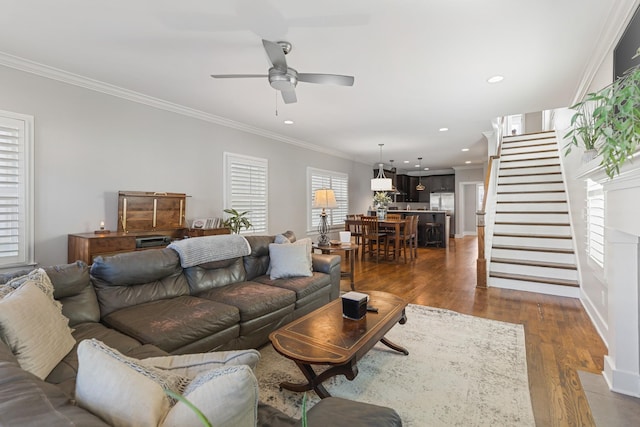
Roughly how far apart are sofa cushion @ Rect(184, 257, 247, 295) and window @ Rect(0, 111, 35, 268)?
5.48ft

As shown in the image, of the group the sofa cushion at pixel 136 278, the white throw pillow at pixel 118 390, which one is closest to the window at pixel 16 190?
the sofa cushion at pixel 136 278

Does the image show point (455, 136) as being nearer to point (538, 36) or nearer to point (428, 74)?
point (428, 74)

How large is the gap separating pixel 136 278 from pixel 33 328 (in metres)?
1.05

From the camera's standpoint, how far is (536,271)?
178 inches

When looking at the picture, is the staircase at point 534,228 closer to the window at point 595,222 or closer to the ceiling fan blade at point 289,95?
the window at point 595,222

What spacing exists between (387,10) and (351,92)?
159cm

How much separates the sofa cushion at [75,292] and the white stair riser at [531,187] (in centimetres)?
651

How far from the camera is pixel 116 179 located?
371 centimetres

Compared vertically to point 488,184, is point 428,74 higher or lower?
higher

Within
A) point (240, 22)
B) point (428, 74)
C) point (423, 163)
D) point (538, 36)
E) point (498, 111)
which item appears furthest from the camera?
point (423, 163)

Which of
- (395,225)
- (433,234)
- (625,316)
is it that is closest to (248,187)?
(395,225)

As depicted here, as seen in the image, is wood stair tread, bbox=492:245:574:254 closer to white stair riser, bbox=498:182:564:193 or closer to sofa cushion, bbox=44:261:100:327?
white stair riser, bbox=498:182:564:193

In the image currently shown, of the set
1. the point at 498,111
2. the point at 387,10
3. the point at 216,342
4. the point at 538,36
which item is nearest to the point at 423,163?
the point at 498,111

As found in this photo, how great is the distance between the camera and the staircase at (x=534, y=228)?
441 centimetres
